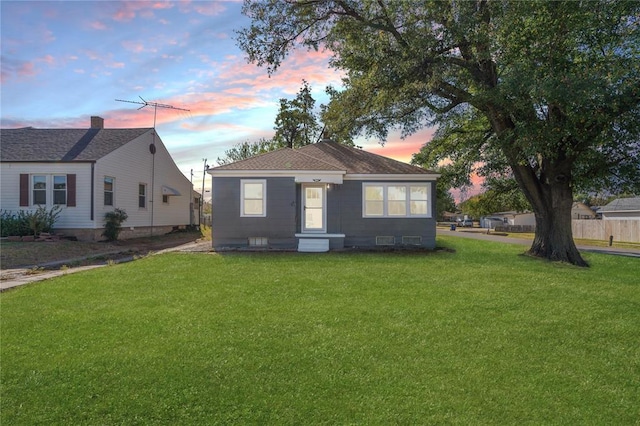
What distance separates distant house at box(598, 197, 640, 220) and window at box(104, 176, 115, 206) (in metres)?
40.0

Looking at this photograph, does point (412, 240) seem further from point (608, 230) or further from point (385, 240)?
point (608, 230)

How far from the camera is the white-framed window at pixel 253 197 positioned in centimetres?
1447

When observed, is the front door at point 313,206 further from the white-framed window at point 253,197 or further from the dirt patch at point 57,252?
the dirt patch at point 57,252

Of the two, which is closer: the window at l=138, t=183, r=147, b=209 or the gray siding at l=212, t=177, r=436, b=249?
the gray siding at l=212, t=177, r=436, b=249

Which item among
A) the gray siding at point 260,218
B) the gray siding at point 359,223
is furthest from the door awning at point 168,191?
the gray siding at point 359,223

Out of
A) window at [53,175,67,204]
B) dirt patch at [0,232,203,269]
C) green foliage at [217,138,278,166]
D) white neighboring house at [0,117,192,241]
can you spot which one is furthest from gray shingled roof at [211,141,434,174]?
green foliage at [217,138,278,166]

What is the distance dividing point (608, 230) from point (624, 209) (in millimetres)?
10116

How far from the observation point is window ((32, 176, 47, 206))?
17.4 metres

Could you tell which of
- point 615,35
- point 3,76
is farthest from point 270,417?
point 615,35

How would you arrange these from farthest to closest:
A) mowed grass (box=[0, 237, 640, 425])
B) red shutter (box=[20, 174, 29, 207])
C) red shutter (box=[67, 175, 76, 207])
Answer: red shutter (box=[67, 175, 76, 207]) < red shutter (box=[20, 174, 29, 207]) < mowed grass (box=[0, 237, 640, 425])

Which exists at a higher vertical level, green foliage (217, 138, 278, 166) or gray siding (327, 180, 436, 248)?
green foliage (217, 138, 278, 166)

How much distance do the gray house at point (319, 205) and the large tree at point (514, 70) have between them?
2196 mm

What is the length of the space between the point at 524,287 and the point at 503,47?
→ 7447 mm

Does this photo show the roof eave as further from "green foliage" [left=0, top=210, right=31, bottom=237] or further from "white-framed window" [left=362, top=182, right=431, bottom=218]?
"green foliage" [left=0, top=210, right=31, bottom=237]
